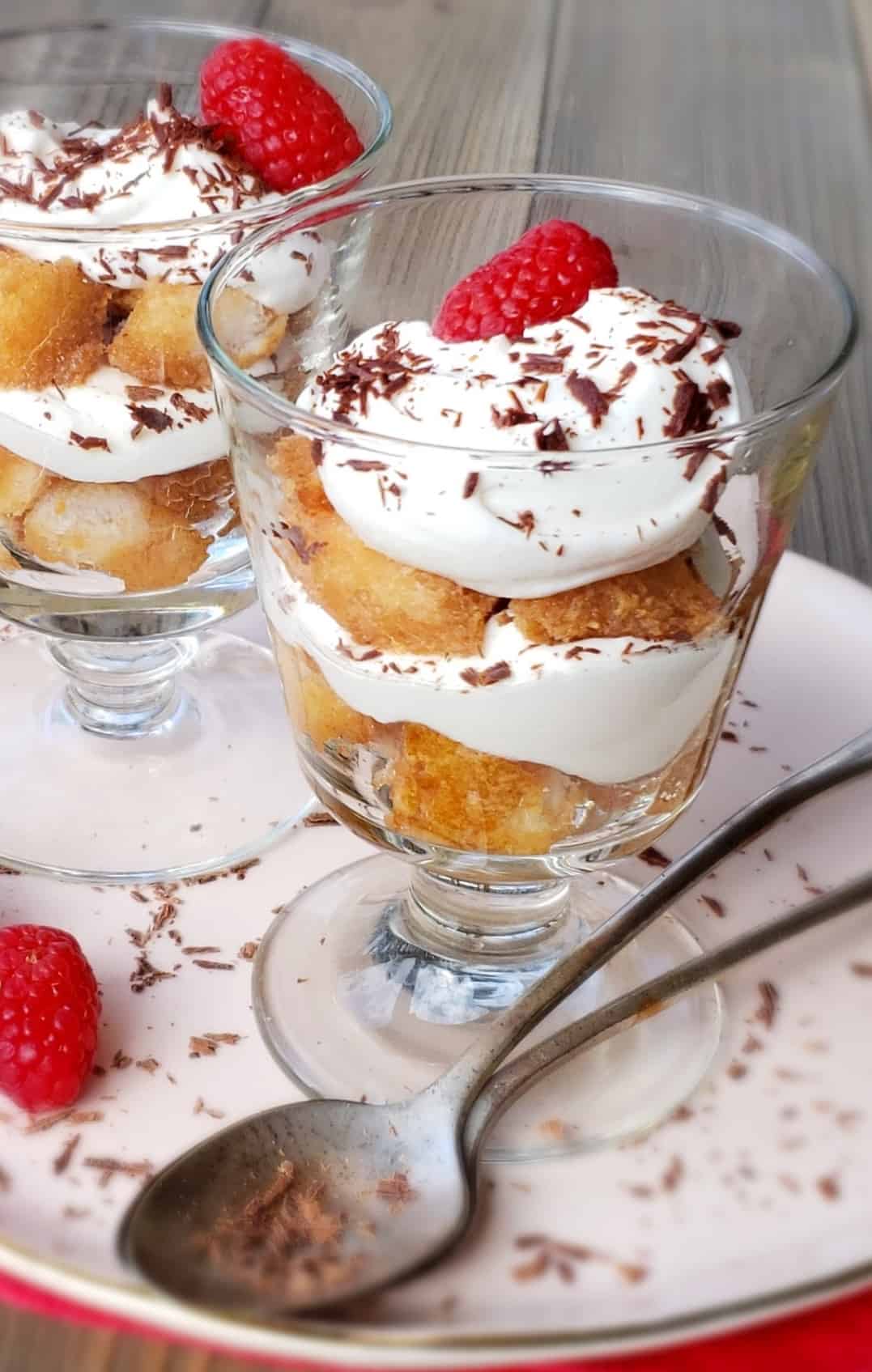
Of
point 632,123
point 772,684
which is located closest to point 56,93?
point 772,684

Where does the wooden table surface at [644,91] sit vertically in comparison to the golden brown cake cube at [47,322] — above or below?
below

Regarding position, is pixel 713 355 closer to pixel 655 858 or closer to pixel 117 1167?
pixel 655 858

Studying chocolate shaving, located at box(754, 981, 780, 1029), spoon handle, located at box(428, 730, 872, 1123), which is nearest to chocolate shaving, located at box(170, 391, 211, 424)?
spoon handle, located at box(428, 730, 872, 1123)

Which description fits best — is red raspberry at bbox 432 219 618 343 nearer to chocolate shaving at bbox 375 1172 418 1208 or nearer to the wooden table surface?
chocolate shaving at bbox 375 1172 418 1208

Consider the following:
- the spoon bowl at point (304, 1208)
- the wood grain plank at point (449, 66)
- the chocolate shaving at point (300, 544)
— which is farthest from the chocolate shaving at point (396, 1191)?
the wood grain plank at point (449, 66)

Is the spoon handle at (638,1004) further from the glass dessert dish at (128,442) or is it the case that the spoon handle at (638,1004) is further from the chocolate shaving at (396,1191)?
the glass dessert dish at (128,442)

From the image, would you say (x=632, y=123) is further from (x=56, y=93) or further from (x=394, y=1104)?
(x=394, y=1104)

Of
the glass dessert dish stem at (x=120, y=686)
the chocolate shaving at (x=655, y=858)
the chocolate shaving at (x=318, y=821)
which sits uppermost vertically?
the chocolate shaving at (x=655, y=858)

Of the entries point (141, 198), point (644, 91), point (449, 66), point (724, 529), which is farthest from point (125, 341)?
point (644, 91)
